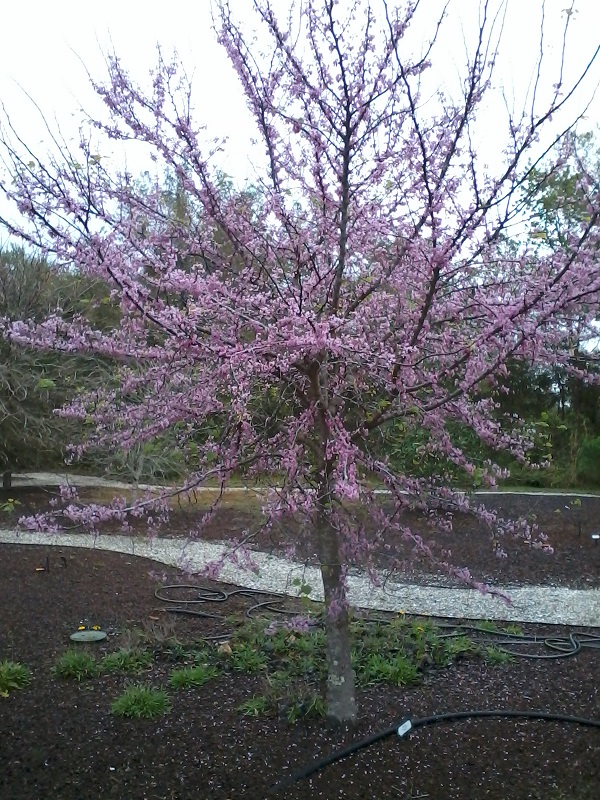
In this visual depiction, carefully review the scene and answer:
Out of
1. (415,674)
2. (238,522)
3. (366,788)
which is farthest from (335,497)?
(238,522)

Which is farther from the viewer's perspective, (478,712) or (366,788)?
(478,712)

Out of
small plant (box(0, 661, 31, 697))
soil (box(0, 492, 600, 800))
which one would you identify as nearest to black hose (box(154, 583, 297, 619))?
soil (box(0, 492, 600, 800))

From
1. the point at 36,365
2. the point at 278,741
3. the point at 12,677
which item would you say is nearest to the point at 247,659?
the point at 278,741

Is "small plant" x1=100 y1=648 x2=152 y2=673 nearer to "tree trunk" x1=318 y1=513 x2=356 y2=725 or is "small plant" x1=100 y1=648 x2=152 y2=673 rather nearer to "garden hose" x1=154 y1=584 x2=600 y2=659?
"garden hose" x1=154 y1=584 x2=600 y2=659

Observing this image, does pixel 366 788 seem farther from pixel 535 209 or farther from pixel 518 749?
pixel 535 209

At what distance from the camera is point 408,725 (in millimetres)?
3494

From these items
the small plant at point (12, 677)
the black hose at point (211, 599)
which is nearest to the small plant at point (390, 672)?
the black hose at point (211, 599)

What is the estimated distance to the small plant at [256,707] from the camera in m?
3.93

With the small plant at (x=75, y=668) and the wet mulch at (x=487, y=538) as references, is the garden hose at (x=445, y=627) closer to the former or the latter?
the wet mulch at (x=487, y=538)

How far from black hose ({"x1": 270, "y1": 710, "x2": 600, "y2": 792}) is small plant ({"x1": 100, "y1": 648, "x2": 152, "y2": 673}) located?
172 centimetres

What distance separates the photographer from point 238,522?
10.2 metres

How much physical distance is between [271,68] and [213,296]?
1.04 metres

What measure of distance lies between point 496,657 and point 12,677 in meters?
2.90

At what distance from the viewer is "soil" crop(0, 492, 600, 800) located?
3.18 m
